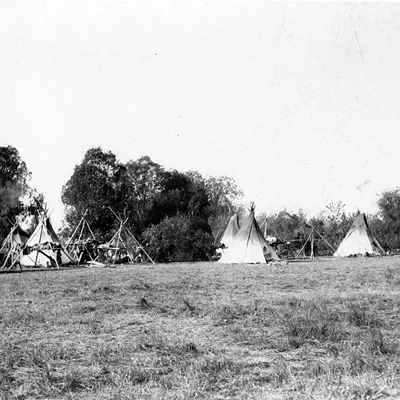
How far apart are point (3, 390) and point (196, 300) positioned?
573 centimetres

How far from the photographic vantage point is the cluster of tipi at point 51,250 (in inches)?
1067

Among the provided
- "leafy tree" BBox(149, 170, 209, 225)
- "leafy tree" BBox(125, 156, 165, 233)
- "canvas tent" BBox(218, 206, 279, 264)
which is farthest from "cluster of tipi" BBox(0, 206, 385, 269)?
"leafy tree" BBox(149, 170, 209, 225)

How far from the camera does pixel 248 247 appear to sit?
90.8ft

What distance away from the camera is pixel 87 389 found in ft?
14.4

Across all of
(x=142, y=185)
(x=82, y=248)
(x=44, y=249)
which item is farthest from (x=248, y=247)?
(x=142, y=185)

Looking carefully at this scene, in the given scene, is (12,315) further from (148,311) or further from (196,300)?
(196,300)

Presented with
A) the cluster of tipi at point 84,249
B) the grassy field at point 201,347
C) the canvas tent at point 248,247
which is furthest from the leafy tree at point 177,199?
the grassy field at point 201,347

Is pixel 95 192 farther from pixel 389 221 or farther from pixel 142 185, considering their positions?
pixel 389 221

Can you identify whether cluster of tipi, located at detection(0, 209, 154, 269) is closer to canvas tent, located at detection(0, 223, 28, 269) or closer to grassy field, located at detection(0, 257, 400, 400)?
canvas tent, located at detection(0, 223, 28, 269)

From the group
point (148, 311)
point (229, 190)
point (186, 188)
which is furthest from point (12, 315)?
point (229, 190)

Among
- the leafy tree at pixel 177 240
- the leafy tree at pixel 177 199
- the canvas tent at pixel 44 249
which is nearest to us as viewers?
the canvas tent at pixel 44 249

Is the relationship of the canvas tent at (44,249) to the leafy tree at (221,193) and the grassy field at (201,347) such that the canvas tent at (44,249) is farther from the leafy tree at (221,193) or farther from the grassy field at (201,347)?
the leafy tree at (221,193)

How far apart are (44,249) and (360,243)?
21916mm

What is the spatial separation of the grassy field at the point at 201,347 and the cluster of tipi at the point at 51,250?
1723cm
